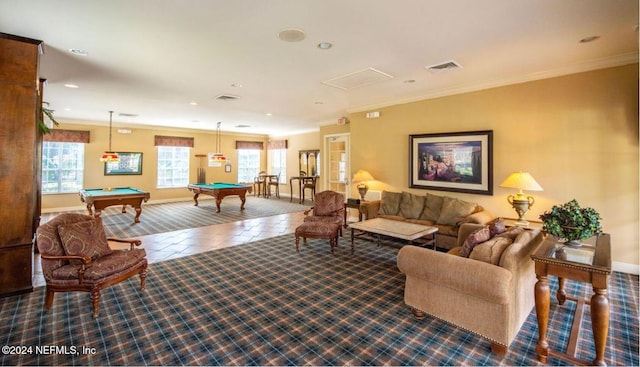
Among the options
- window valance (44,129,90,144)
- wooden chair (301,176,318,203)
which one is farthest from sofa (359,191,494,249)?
window valance (44,129,90,144)

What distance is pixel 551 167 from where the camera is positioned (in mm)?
4117

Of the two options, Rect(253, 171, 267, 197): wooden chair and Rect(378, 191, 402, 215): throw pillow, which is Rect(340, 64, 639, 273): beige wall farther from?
Rect(253, 171, 267, 197): wooden chair

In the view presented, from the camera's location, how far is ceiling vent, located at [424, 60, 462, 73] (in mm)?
3791

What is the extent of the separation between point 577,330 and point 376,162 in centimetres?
441

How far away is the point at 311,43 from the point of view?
3.16 meters

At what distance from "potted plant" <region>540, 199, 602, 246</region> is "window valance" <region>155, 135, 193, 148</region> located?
10770 mm

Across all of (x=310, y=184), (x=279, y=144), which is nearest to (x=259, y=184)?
(x=279, y=144)

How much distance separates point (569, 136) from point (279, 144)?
976 cm

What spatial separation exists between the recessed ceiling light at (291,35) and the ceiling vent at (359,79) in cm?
131

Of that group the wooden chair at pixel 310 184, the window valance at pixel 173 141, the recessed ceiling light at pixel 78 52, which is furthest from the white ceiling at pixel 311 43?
the wooden chair at pixel 310 184

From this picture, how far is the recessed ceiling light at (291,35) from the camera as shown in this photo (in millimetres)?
2875

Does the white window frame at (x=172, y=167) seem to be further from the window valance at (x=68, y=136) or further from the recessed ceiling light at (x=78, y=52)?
the recessed ceiling light at (x=78, y=52)

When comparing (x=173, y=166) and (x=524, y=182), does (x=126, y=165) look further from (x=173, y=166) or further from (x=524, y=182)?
(x=524, y=182)

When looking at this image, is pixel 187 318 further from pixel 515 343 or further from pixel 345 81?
pixel 345 81
